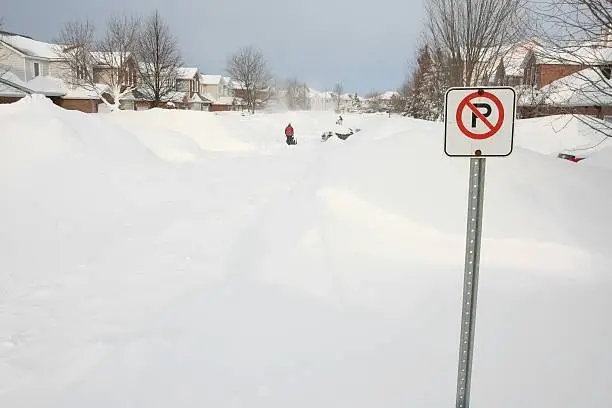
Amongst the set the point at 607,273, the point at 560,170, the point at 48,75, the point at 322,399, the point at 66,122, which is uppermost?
the point at 48,75

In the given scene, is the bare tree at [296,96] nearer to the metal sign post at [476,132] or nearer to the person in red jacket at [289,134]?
the person in red jacket at [289,134]

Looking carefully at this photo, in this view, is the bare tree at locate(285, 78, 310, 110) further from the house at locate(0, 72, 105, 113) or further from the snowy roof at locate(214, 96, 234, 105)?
the house at locate(0, 72, 105, 113)

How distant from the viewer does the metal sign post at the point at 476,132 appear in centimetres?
265

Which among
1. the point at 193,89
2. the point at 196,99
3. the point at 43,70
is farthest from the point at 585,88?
the point at 193,89

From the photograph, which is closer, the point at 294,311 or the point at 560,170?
the point at 294,311

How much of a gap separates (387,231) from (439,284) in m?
1.70

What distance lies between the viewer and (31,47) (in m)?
44.8

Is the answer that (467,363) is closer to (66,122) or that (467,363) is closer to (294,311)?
(294,311)

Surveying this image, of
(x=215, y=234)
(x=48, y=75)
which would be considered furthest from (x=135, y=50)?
(x=215, y=234)

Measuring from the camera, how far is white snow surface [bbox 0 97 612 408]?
3.71 metres

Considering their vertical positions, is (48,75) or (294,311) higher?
(48,75)

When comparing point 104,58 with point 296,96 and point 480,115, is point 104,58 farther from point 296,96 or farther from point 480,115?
Result: point 296,96

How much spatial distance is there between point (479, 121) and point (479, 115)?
35 millimetres

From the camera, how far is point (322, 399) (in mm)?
3523
